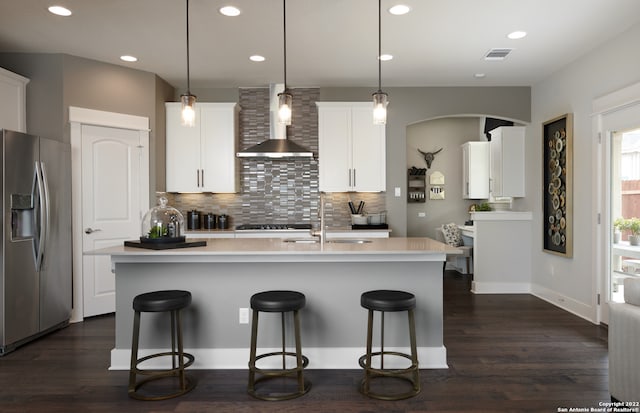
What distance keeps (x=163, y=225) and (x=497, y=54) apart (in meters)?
3.72

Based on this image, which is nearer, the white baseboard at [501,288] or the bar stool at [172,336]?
the bar stool at [172,336]

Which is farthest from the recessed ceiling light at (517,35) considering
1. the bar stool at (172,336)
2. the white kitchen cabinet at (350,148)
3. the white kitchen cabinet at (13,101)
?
the white kitchen cabinet at (13,101)

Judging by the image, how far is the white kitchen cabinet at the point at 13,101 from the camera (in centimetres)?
420

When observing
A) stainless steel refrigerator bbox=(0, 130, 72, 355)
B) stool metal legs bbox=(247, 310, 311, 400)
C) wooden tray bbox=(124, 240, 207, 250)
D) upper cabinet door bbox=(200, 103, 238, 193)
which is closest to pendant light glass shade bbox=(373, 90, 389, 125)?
stool metal legs bbox=(247, 310, 311, 400)

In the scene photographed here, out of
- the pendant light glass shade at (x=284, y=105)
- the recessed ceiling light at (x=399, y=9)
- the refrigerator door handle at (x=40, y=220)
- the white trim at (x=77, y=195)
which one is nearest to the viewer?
the pendant light glass shade at (x=284, y=105)

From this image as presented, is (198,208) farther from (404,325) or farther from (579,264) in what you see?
(579,264)

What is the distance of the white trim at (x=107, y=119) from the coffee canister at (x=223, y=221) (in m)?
1.45

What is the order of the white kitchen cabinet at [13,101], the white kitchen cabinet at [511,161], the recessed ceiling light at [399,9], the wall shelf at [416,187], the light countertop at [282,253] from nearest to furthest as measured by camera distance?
1. the light countertop at [282,253]
2. the recessed ceiling light at [399,9]
3. the white kitchen cabinet at [13,101]
4. the white kitchen cabinet at [511,161]
5. the wall shelf at [416,187]

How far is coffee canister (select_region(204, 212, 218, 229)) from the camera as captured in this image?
5.72 meters

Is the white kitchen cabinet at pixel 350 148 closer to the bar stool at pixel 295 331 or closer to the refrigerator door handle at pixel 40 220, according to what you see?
the bar stool at pixel 295 331

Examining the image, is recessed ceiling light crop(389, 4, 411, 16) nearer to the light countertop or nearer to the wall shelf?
the light countertop

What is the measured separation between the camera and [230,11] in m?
3.57

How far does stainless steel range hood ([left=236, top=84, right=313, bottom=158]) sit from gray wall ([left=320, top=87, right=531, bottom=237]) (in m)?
0.67

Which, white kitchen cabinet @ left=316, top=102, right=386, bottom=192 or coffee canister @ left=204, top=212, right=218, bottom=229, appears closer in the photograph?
white kitchen cabinet @ left=316, top=102, right=386, bottom=192
